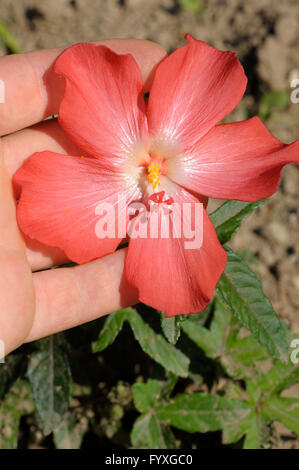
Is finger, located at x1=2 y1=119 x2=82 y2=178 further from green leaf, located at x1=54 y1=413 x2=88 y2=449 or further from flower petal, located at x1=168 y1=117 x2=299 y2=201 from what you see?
green leaf, located at x1=54 y1=413 x2=88 y2=449

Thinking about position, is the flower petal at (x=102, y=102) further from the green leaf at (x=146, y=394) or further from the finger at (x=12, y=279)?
the green leaf at (x=146, y=394)

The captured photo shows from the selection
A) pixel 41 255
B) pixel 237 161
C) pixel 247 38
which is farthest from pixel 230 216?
pixel 247 38

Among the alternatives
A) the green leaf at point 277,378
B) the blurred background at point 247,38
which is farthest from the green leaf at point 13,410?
the blurred background at point 247,38

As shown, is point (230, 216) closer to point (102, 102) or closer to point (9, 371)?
point (102, 102)

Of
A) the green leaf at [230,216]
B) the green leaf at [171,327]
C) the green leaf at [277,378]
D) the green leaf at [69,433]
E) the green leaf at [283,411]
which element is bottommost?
the green leaf at [69,433]

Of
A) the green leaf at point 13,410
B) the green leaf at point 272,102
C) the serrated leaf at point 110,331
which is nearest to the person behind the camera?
the serrated leaf at point 110,331

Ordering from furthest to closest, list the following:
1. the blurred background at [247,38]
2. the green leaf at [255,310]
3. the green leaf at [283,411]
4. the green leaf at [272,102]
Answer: the green leaf at [272,102], the blurred background at [247,38], the green leaf at [283,411], the green leaf at [255,310]
